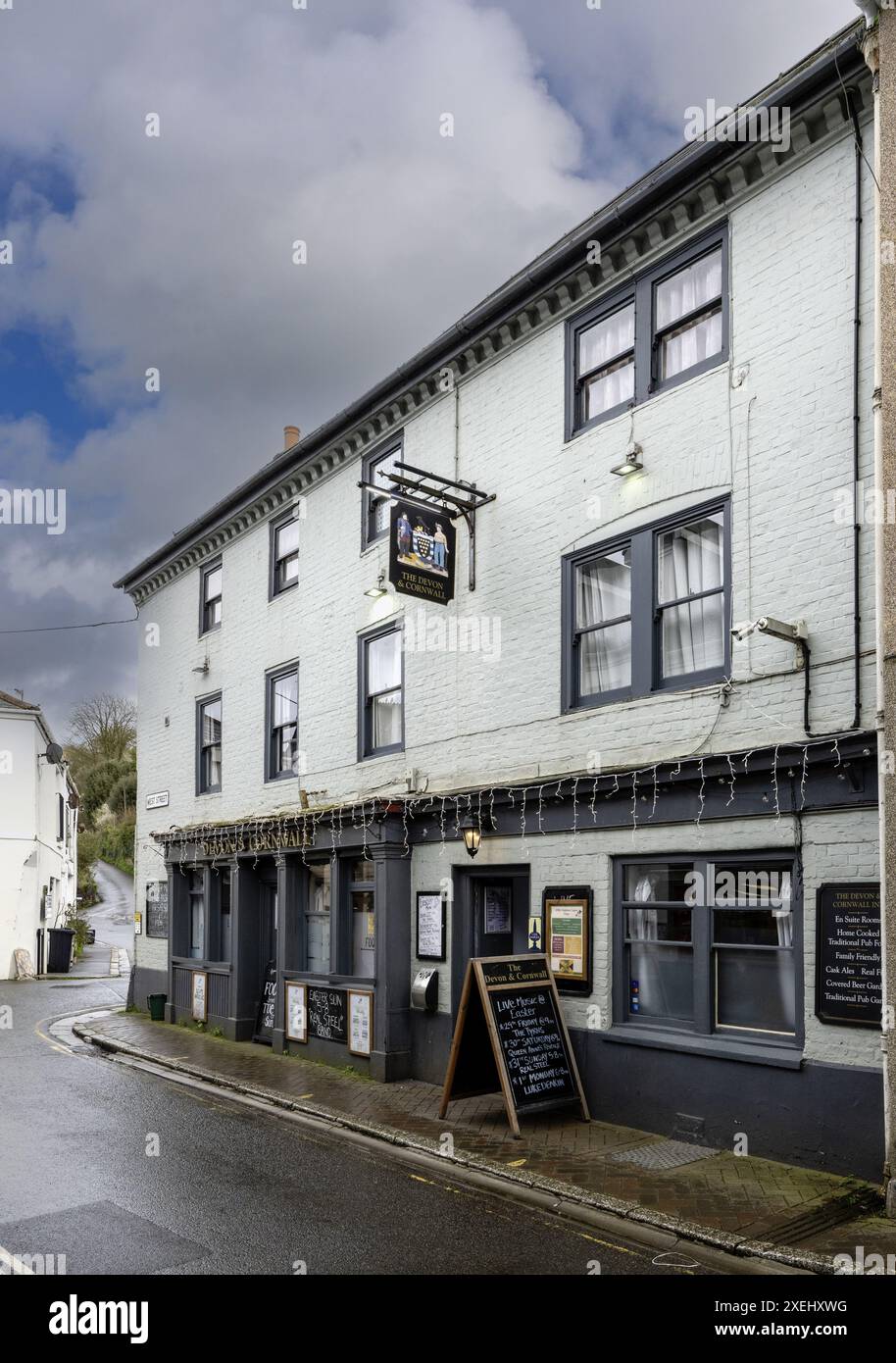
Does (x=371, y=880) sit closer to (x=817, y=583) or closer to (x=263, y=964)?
(x=263, y=964)

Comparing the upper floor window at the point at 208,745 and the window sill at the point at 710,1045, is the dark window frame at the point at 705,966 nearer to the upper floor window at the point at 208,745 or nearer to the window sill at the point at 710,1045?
the window sill at the point at 710,1045

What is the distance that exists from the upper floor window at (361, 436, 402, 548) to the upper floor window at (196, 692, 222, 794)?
A: 18.3ft

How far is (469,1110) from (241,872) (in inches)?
285

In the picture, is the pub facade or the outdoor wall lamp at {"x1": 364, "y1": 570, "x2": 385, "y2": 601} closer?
the pub facade

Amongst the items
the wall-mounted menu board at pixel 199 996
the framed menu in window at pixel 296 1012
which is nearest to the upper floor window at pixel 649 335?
the framed menu in window at pixel 296 1012

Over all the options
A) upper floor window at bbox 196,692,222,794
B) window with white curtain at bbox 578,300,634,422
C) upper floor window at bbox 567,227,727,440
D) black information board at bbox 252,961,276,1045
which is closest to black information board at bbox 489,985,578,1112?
upper floor window at bbox 567,227,727,440

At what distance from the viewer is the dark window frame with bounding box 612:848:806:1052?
9.12m

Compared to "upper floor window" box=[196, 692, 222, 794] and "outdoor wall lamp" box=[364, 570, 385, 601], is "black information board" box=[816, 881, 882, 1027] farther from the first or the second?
"upper floor window" box=[196, 692, 222, 794]

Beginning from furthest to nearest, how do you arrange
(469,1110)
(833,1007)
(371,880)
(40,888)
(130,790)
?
(130,790) < (40,888) < (371,880) < (469,1110) < (833,1007)

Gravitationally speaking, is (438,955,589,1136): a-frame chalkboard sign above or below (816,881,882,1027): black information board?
below

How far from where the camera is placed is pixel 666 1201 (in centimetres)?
792

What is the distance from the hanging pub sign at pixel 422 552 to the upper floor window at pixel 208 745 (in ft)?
26.3

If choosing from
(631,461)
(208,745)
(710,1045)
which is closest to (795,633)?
(631,461)

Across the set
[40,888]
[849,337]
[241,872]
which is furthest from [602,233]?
[40,888]
